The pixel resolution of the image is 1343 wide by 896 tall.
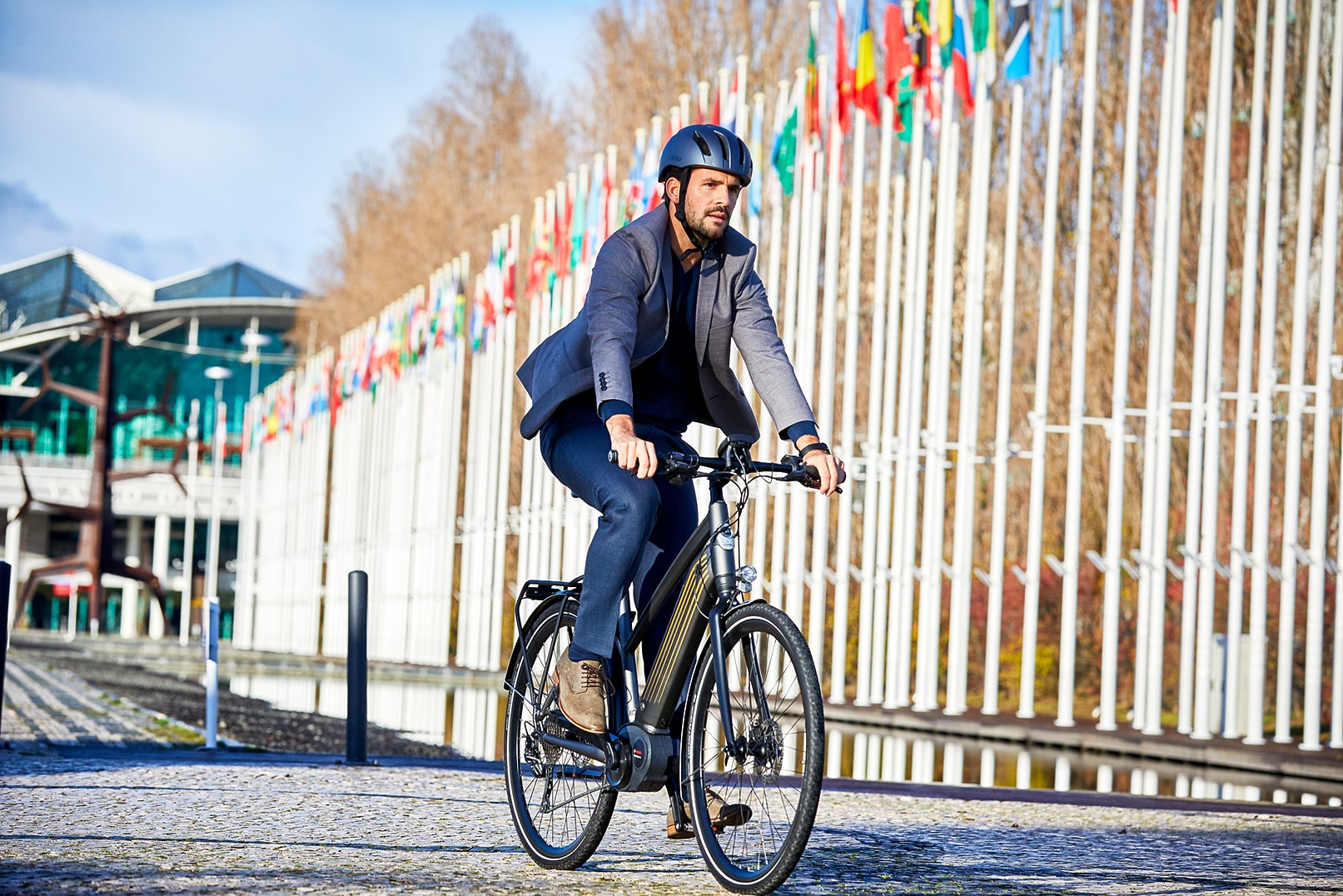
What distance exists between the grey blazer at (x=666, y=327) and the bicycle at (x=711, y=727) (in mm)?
247

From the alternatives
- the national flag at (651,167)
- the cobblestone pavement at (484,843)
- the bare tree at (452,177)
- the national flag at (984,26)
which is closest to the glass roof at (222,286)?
the bare tree at (452,177)

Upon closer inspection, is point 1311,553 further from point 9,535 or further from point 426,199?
point 9,535

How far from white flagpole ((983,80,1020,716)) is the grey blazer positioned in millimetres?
10609

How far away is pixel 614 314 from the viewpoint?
4.77m

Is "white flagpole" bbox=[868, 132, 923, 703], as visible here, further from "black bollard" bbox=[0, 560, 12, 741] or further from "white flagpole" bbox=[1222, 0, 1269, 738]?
"black bollard" bbox=[0, 560, 12, 741]

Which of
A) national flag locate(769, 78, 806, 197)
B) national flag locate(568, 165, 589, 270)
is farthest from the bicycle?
national flag locate(568, 165, 589, 270)

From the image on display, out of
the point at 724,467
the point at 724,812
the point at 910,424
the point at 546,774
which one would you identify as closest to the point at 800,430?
the point at 724,467

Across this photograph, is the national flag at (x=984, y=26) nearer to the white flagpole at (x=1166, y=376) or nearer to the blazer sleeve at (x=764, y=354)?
the white flagpole at (x=1166, y=376)

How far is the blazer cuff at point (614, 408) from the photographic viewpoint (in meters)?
4.60

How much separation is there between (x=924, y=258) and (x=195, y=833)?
12.9 m

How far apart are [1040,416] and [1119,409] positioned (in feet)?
3.05

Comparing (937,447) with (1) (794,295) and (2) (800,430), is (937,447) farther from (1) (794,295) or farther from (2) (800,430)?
(2) (800,430)

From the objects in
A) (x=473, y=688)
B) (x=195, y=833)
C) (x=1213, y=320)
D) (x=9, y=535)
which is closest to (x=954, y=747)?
(x=1213, y=320)

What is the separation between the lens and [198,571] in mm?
83250
